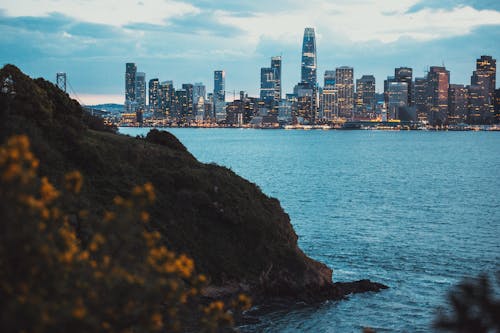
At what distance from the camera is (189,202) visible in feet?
125

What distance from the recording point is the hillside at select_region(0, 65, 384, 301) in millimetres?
34188

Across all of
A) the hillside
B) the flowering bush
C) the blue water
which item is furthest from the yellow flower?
the hillside

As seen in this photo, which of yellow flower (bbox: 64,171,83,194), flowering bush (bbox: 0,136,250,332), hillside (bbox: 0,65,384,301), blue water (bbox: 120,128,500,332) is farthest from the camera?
hillside (bbox: 0,65,384,301)

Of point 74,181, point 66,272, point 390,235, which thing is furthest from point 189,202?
point 66,272

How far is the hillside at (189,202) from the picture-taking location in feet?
112

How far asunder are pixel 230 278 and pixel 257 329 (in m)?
4.54

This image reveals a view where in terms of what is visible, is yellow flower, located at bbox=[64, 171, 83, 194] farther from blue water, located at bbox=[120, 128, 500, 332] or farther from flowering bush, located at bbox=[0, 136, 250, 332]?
blue water, located at bbox=[120, 128, 500, 332]

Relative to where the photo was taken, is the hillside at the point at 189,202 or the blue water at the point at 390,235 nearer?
the blue water at the point at 390,235

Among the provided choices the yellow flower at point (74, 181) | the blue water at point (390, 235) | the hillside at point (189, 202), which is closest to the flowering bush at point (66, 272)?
the yellow flower at point (74, 181)

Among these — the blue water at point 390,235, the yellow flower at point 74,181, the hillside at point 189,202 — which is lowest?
the blue water at point 390,235

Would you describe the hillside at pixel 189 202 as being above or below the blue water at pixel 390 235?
above

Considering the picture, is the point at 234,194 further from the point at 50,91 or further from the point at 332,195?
the point at 332,195

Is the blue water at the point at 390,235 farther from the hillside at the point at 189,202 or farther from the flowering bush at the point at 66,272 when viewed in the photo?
the flowering bush at the point at 66,272

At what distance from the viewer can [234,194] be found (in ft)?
134
